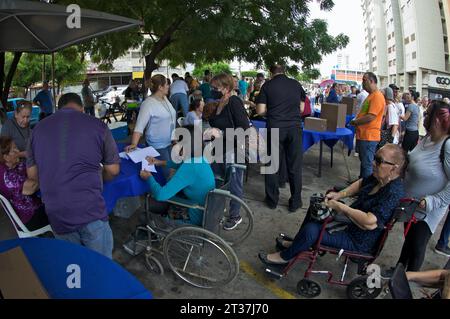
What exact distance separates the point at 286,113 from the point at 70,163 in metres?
2.65

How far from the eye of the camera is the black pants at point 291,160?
4.05 m

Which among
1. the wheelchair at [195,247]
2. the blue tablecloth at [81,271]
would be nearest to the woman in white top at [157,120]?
the wheelchair at [195,247]

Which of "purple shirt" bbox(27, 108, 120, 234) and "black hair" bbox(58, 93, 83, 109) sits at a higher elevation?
"black hair" bbox(58, 93, 83, 109)

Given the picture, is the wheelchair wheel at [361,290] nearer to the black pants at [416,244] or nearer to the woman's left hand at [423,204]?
the black pants at [416,244]

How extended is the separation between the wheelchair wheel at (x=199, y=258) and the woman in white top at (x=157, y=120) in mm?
1077

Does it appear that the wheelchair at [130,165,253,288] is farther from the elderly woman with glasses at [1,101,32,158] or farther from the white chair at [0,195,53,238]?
the elderly woman with glasses at [1,101,32,158]

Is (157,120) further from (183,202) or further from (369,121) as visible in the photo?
(369,121)

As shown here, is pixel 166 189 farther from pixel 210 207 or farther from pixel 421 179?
pixel 421 179

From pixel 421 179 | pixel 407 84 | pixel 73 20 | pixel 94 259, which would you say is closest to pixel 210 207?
pixel 94 259

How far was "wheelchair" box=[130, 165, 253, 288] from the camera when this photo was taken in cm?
258

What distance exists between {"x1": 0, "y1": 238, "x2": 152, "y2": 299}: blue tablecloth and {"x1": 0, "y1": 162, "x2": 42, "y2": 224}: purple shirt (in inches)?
47.7

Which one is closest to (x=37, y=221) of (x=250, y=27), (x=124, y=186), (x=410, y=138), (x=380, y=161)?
(x=124, y=186)

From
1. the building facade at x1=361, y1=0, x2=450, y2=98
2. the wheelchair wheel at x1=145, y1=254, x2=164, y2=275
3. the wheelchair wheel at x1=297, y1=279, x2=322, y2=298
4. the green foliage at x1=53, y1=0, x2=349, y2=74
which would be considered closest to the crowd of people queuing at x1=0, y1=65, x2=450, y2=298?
the wheelchair wheel at x1=297, y1=279, x2=322, y2=298

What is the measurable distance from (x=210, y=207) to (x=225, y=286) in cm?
69
